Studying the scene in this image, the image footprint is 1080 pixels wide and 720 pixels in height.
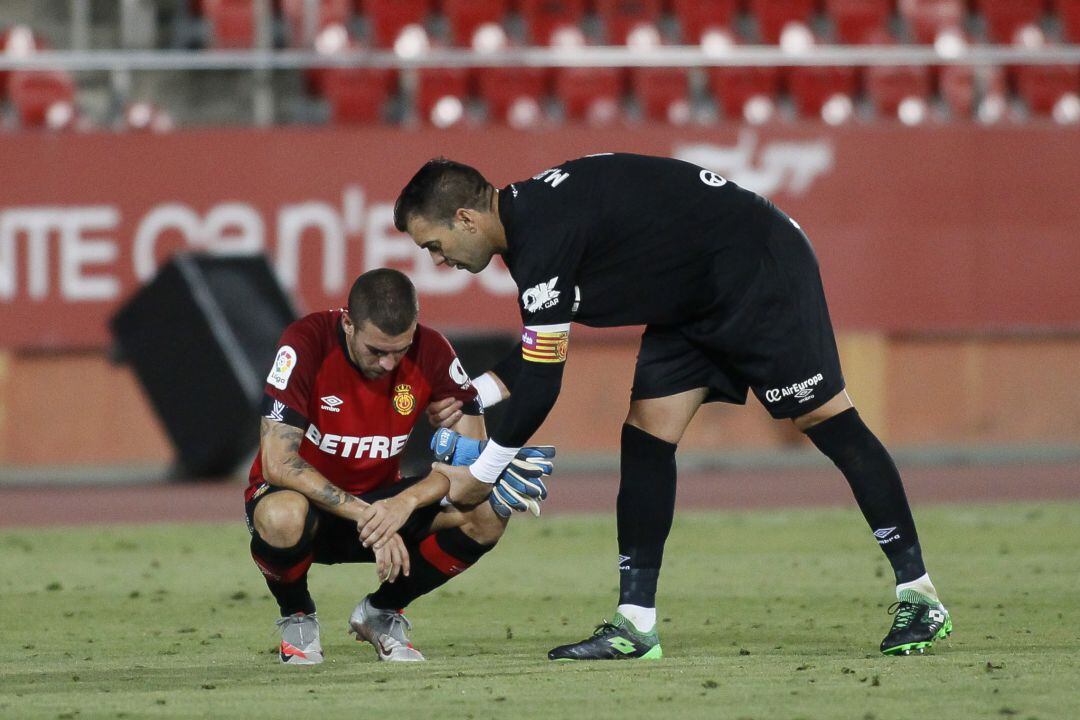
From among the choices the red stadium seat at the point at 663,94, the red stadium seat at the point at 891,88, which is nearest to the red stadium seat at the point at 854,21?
the red stadium seat at the point at 891,88

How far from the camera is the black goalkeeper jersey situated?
5734 mm

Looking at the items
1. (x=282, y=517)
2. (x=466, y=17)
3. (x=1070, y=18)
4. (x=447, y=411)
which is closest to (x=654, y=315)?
(x=447, y=411)

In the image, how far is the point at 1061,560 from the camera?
8695 millimetres

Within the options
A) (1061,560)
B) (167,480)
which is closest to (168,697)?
(1061,560)

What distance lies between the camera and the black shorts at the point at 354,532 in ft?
20.3

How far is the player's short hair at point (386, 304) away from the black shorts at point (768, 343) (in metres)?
0.94

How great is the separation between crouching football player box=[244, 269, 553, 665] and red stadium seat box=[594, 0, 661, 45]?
33.0ft

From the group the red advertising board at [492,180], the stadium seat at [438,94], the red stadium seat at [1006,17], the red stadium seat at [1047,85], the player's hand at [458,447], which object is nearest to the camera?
the player's hand at [458,447]

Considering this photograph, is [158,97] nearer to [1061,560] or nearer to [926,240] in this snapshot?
[926,240]

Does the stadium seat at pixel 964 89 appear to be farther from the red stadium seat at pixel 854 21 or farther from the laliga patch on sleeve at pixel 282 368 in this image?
the laliga patch on sleeve at pixel 282 368

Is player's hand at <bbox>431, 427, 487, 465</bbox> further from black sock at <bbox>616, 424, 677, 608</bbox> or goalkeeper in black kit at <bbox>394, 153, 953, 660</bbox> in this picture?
black sock at <bbox>616, 424, 677, 608</bbox>

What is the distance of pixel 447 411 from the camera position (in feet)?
20.5

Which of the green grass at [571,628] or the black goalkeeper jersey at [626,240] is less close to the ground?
the black goalkeeper jersey at [626,240]

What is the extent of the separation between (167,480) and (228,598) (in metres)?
6.02
